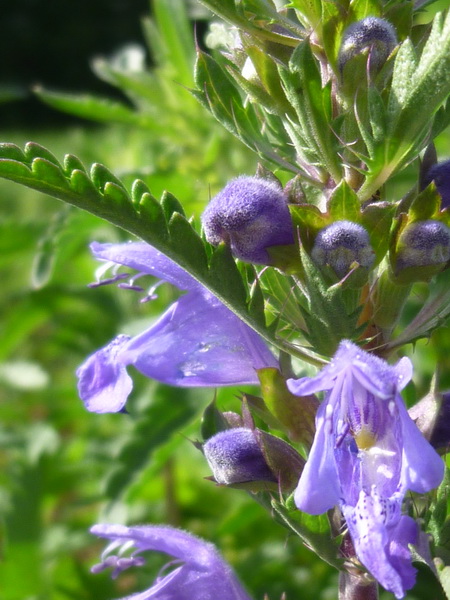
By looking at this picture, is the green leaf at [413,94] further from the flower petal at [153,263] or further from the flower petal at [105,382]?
the flower petal at [105,382]

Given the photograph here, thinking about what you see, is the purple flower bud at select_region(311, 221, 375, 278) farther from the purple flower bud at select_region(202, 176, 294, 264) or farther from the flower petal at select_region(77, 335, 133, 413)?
the flower petal at select_region(77, 335, 133, 413)

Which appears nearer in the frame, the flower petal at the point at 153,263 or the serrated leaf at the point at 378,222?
the serrated leaf at the point at 378,222

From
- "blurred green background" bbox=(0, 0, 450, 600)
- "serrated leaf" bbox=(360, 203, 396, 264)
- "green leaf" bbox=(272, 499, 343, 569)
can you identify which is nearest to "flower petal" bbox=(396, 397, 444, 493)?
"green leaf" bbox=(272, 499, 343, 569)

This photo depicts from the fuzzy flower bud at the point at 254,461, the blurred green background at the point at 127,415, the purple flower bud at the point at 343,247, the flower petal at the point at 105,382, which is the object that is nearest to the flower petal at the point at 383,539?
the fuzzy flower bud at the point at 254,461

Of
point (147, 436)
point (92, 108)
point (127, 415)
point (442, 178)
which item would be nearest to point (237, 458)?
point (442, 178)

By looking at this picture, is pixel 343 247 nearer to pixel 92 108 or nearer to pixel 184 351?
pixel 184 351

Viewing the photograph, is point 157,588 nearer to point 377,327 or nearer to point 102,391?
point 102,391
